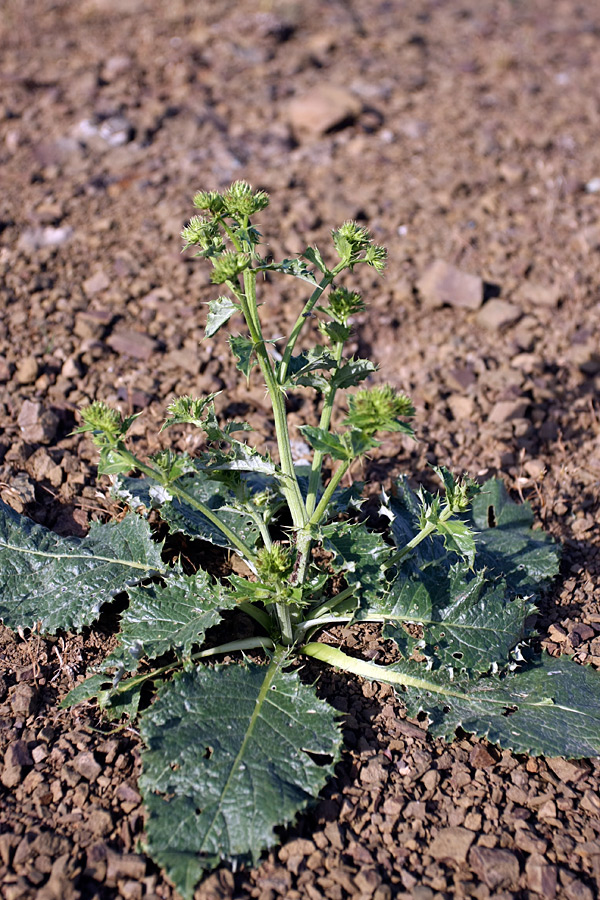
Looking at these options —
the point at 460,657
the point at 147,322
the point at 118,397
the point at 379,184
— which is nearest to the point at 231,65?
the point at 379,184

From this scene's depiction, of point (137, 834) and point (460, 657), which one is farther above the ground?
point (137, 834)

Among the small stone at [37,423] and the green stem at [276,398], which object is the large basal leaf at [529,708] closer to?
the green stem at [276,398]

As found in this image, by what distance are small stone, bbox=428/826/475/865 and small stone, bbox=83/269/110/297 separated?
4144mm

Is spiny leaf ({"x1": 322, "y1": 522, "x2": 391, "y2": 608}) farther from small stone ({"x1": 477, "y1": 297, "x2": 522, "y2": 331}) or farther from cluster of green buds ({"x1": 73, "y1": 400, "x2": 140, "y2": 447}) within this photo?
small stone ({"x1": 477, "y1": 297, "x2": 522, "y2": 331})

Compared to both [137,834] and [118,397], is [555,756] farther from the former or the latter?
[118,397]

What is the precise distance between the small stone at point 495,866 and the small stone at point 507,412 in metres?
→ 2.69

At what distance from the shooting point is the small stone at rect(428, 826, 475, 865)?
278cm

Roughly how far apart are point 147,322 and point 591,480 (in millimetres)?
3057

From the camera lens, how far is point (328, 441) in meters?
2.81

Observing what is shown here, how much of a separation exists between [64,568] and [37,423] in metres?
1.26

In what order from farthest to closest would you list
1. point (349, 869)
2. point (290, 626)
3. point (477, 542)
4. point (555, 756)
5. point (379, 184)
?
point (379, 184)
point (477, 542)
point (290, 626)
point (555, 756)
point (349, 869)

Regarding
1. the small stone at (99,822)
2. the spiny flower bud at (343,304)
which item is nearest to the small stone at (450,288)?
the spiny flower bud at (343,304)

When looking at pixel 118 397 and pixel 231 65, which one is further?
pixel 231 65

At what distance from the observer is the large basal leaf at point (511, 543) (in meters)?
3.70
